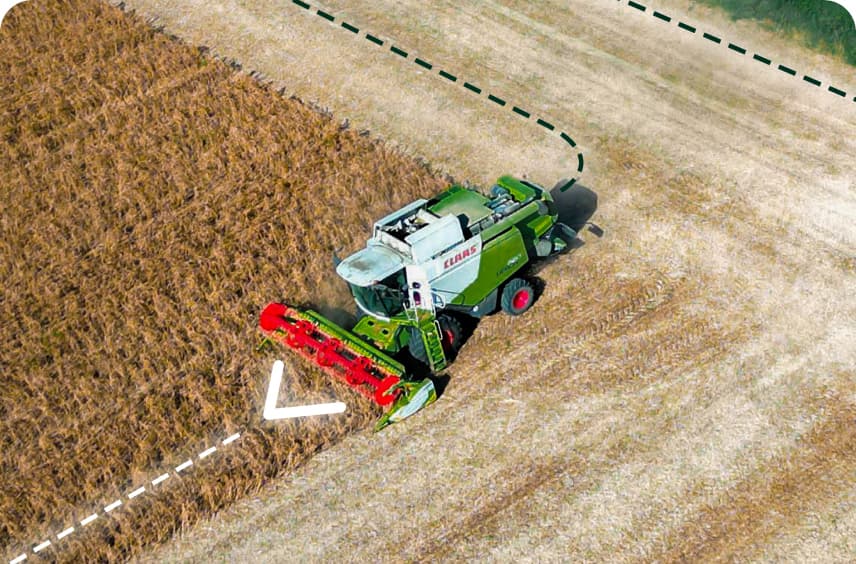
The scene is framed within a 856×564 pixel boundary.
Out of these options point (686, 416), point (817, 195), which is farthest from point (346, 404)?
point (817, 195)

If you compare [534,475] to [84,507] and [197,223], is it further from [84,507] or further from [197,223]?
[197,223]

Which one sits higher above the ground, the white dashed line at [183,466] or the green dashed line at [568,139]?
the green dashed line at [568,139]

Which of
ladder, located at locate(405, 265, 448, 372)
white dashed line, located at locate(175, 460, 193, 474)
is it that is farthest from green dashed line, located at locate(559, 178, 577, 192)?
white dashed line, located at locate(175, 460, 193, 474)

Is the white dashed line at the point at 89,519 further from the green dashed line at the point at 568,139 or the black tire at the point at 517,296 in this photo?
the green dashed line at the point at 568,139

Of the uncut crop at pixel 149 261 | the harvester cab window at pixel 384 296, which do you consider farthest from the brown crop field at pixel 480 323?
the harvester cab window at pixel 384 296

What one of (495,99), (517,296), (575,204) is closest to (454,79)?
(495,99)

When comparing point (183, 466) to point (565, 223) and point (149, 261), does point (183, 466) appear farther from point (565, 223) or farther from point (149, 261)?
point (565, 223)
